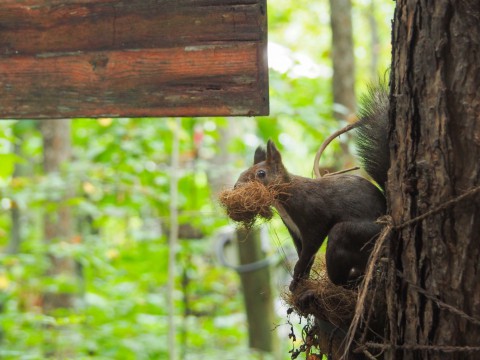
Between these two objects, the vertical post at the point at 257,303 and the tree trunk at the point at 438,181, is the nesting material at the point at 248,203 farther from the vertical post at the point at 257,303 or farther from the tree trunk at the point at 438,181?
the vertical post at the point at 257,303

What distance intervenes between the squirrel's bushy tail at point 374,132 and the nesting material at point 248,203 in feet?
1.21

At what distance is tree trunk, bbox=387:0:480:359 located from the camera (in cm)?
138

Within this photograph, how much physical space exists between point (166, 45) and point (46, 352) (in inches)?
140

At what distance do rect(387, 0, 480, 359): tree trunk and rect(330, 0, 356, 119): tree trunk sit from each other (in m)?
3.83

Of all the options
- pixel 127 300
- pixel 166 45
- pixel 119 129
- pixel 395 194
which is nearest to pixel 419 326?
pixel 395 194

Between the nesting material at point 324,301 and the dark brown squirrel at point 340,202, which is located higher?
the dark brown squirrel at point 340,202

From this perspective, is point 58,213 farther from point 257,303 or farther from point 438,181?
point 438,181

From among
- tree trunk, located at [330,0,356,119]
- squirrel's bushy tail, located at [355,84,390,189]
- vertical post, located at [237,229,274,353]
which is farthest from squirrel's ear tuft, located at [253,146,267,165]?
vertical post, located at [237,229,274,353]

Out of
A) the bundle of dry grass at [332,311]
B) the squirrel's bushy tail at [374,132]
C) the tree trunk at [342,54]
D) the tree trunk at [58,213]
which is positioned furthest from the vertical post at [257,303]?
the bundle of dry grass at [332,311]

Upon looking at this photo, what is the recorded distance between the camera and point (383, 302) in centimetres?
160

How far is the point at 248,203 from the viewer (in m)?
1.88

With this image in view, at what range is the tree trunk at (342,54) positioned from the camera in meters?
5.29

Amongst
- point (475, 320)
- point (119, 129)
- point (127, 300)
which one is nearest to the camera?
point (475, 320)

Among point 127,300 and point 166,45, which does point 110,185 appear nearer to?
point 127,300
